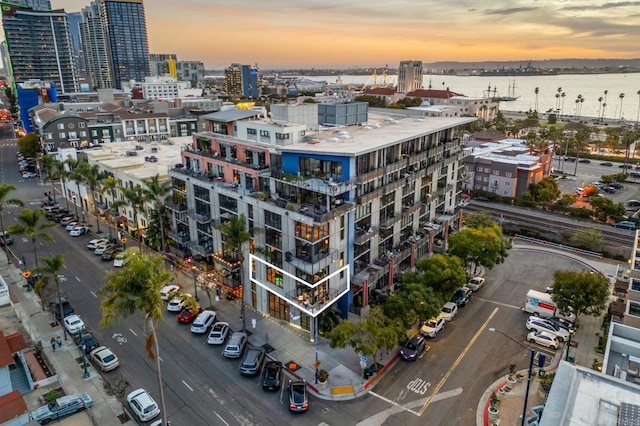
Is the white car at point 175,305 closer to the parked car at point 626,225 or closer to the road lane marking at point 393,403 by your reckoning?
the road lane marking at point 393,403

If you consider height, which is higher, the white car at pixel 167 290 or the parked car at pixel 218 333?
the white car at pixel 167 290

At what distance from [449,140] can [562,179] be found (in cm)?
6809

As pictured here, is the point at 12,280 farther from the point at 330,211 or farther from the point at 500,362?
the point at 500,362

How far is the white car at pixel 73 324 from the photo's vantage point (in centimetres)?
4672

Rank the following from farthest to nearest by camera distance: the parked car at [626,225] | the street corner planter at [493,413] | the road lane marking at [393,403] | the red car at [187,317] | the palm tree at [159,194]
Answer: the parked car at [626,225], the palm tree at [159,194], the red car at [187,317], the road lane marking at [393,403], the street corner planter at [493,413]

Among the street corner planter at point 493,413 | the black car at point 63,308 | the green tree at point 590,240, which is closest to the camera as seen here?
the street corner planter at point 493,413

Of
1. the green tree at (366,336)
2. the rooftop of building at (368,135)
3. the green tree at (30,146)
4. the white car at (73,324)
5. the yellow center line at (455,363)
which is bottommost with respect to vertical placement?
the yellow center line at (455,363)

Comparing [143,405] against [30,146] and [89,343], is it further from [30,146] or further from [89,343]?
[30,146]

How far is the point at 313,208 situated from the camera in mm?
44000

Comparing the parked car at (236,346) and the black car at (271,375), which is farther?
the parked car at (236,346)

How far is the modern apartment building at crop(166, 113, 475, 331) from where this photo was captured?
44656mm

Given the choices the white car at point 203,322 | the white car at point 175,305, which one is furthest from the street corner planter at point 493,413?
the white car at point 175,305

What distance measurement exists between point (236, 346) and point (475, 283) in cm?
3359

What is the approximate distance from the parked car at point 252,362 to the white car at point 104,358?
1264 cm
